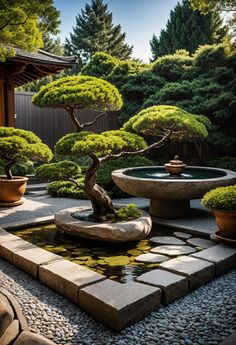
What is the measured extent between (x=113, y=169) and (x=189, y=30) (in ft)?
57.2

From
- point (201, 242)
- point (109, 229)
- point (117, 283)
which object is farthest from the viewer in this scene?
point (201, 242)

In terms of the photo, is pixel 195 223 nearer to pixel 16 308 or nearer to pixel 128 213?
pixel 128 213

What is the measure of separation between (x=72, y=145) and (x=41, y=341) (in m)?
2.48

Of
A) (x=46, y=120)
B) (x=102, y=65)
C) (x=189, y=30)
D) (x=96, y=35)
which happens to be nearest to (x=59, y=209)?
(x=46, y=120)

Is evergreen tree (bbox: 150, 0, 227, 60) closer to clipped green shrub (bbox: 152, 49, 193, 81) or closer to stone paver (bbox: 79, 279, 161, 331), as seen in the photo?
clipped green shrub (bbox: 152, 49, 193, 81)

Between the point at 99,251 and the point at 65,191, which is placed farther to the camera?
the point at 65,191

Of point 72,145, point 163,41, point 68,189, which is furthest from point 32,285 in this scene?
point 163,41

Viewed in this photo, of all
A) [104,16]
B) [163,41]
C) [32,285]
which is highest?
[104,16]

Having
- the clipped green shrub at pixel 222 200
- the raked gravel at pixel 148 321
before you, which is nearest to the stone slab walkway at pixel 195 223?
→ the clipped green shrub at pixel 222 200

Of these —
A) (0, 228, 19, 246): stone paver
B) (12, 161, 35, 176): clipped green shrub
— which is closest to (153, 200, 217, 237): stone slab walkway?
(0, 228, 19, 246): stone paver

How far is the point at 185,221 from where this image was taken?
198 inches

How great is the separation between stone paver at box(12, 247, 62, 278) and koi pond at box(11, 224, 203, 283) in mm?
312

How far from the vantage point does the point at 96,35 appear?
1131 inches

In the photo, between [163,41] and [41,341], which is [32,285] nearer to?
[41,341]
